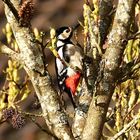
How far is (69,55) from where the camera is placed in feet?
9.77

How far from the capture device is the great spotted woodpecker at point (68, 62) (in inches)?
110

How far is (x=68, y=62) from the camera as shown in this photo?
3002 millimetres

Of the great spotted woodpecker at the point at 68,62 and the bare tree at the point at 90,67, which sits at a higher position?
the bare tree at the point at 90,67

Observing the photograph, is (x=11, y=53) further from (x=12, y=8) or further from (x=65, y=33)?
(x=65, y=33)

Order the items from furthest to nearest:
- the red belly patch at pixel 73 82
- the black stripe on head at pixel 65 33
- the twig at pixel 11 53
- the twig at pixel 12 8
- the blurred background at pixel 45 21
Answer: the blurred background at pixel 45 21 → the black stripe on head at pixel 65 33 → the red belly patch at pixel 73 82 → the twig at pixel 11 53 → the twig at pixel 12 8

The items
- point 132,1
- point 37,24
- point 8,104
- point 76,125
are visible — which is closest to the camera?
point 132,1

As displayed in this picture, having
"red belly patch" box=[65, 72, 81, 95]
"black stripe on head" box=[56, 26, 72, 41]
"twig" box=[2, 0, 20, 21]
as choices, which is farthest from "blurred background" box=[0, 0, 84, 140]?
"twig" box=[2, 0, 20, 21]

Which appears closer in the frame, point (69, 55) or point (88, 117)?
point (88, 117)

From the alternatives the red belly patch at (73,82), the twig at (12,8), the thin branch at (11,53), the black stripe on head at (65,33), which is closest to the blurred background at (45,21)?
the black stripe on head at (65,33)

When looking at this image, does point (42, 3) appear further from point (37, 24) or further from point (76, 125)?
point (76, 125)

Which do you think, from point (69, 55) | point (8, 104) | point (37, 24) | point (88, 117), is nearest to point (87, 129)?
point (88, 117)

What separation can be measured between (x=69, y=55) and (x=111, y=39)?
1.36 metres

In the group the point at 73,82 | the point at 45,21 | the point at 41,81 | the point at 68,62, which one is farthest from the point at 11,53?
the point at 45,21

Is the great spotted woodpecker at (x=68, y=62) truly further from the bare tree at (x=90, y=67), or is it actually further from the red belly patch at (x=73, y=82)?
the bare tree at (x=90, y=67)
